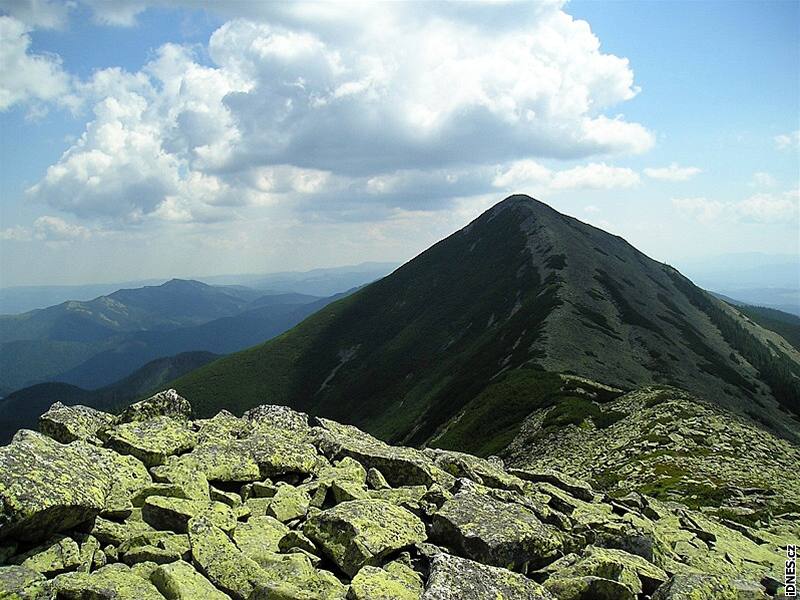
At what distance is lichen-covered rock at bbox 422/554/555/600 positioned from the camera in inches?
439

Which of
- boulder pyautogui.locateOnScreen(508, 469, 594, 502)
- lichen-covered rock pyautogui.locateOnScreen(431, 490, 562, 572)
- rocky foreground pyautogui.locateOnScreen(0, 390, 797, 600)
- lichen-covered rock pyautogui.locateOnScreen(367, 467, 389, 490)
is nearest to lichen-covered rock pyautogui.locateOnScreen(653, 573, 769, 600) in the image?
rocky foreground pyautogui.locateOnScreen(0, 390, 797, 600)

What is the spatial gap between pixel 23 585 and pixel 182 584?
3.02 m

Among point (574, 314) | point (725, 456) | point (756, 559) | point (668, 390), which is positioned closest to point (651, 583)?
point (756, 559)

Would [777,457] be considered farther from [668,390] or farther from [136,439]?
[136,439]

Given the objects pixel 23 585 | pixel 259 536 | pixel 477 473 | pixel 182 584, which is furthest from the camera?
pixel 477 473

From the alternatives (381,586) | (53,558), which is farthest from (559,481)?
(53,558)

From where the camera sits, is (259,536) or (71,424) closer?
(259,536)

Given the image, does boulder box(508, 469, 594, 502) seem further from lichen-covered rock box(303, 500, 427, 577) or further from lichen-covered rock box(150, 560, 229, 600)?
lichen-covered rock box(150, 560, 229, 600)

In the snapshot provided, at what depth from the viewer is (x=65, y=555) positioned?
38.9 feet

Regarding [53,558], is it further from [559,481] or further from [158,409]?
[559,481]

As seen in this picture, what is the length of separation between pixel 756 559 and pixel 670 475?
2372cm

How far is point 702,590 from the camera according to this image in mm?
13766

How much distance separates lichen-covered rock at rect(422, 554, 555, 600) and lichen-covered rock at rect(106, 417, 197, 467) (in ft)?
38.6

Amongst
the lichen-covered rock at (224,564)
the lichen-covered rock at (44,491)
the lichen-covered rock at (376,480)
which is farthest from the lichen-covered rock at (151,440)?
the lichen-covered rock at (376,480)
